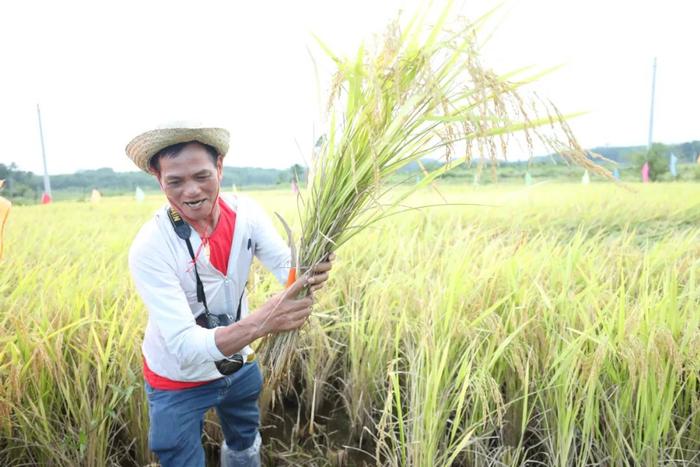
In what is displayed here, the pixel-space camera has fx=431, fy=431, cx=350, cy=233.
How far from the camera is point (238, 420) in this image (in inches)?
59.4

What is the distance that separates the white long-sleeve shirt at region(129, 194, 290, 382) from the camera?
114 cm

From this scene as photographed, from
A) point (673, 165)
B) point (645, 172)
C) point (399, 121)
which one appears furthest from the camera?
point (645, 172)

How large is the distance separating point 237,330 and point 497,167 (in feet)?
2.53

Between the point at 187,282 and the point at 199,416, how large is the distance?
0.45 meters

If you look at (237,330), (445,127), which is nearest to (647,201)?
(445,127)

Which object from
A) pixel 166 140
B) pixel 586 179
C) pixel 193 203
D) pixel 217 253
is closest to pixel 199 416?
pixel 217 253

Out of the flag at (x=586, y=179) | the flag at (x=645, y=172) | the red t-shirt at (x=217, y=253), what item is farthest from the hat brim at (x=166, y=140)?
the flag at (x=645, y=172)

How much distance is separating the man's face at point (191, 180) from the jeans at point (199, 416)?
56cm

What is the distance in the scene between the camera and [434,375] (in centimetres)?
133

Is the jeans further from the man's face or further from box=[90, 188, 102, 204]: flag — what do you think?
box=[90, 188, 102, 204]: flag

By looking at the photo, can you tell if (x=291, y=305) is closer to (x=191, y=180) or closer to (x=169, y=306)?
(x=169, y=306)

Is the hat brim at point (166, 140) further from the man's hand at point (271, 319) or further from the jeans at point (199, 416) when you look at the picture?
the jeans at point (199, 416)

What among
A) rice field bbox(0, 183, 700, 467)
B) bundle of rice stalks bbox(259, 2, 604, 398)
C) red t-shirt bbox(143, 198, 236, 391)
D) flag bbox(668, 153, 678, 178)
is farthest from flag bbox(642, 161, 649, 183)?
red t-shirt bbox(143, 198, 236, 391)

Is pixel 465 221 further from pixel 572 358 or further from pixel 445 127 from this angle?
pixel 445 127
